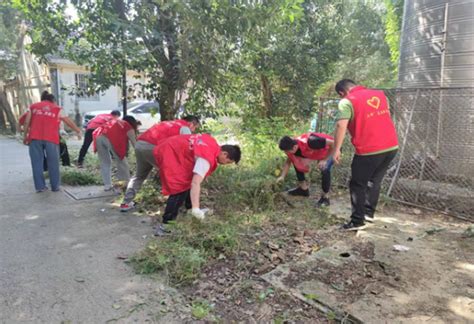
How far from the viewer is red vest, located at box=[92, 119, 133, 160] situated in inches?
212

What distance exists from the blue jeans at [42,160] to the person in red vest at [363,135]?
424 centimetres

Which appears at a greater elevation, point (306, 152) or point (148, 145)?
point (148, 145)

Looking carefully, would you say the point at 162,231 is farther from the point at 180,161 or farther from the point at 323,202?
the point at 323,202

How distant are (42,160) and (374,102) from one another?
4.86 metres

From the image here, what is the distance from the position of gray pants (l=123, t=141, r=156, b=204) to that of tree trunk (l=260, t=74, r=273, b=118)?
603 centimetres

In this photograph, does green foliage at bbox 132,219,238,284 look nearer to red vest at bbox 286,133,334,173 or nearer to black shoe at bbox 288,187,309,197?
red vest at bbox 286,133,334,173

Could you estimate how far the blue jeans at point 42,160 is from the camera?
5527mm

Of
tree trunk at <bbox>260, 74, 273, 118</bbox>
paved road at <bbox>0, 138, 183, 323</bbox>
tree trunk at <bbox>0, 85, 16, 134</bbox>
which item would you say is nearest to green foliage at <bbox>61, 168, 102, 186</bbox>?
paved road at <bbox>0, 138, 183, 323</bbox>

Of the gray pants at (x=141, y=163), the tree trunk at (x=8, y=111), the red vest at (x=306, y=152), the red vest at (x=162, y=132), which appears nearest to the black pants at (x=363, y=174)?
the red vest at (x=306, y=152)

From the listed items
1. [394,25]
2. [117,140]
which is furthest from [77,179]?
[394,25]

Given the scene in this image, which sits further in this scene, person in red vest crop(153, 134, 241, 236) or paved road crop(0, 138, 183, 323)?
person in red vest crop(153, 134, 241, 236)

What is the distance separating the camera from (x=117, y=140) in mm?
5422

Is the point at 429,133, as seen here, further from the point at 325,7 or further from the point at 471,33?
the point at 325,7

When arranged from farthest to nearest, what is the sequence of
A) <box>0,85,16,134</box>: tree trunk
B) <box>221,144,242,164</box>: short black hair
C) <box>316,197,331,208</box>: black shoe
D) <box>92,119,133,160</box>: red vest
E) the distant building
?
<box>0,85,16,134</box>: tree trunk
the distant building
<box>92,119,133,160</box>: red vest
<box>316,197,331,208</box>: black shoe
<box>221,144,242,164</box>: short black hair
